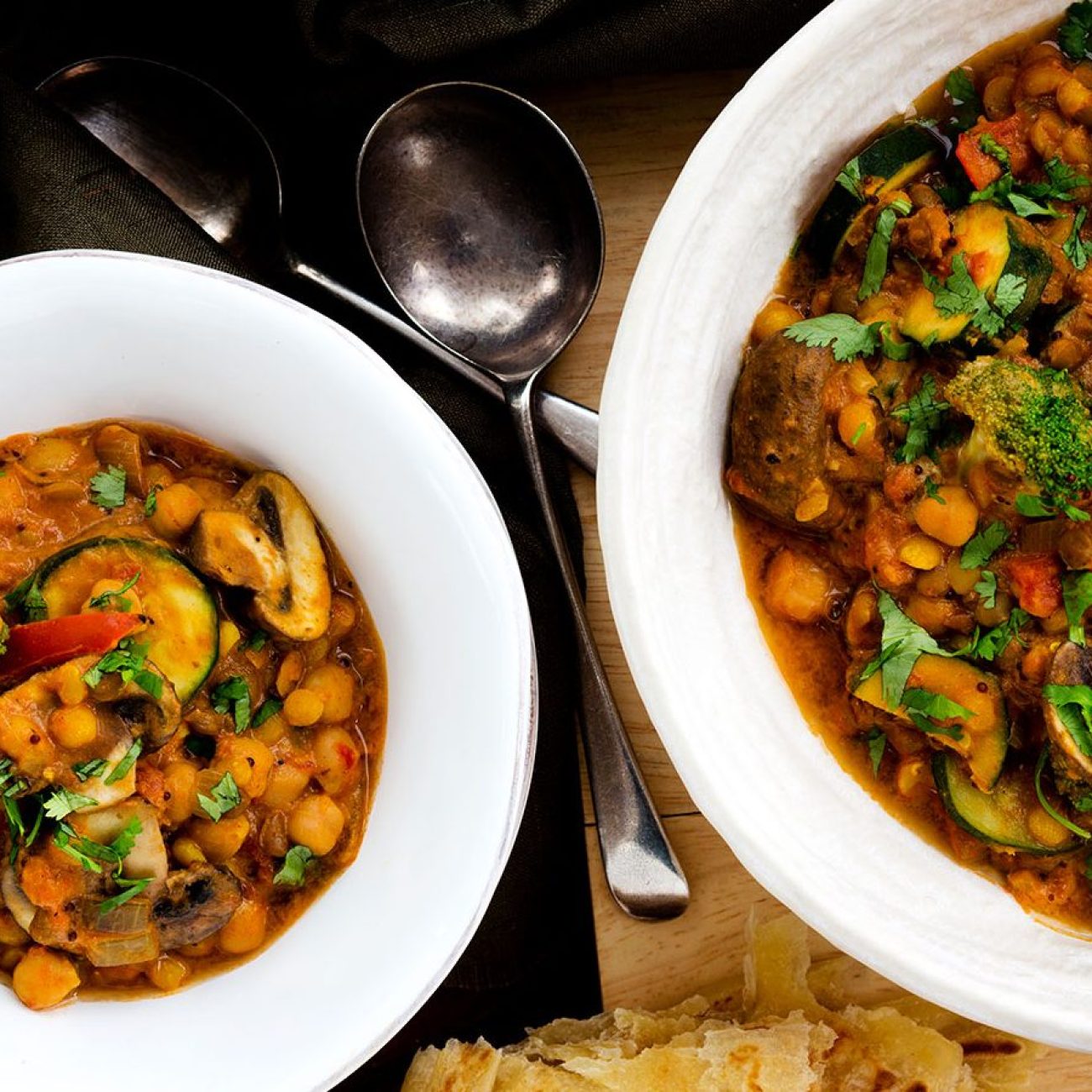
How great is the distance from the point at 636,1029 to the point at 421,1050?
548 mm

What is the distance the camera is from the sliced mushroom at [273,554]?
8.66 ft

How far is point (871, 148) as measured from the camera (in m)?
2.72

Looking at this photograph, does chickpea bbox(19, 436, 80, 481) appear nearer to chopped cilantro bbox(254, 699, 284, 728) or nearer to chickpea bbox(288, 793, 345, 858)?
chopped cilantro bbox(254, 699, 284, 728)

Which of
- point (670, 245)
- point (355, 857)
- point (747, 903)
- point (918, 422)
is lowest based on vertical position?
point (747, 903)

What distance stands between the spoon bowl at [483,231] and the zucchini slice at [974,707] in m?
1.26

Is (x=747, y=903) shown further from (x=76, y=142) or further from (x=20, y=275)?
(x=76, y=142)

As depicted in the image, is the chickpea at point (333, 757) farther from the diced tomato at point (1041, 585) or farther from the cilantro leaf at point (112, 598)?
the diced tomato at point (1041, 585)

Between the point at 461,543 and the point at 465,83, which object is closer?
the point at 461,543

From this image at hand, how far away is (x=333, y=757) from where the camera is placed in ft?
9.31

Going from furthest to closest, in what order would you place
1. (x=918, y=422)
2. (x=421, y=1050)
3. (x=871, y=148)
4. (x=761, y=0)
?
1. (x=421, y=1050)
2. (x=761, y=0)
3. (x=871, y=148)
4. (x=918, y=422)

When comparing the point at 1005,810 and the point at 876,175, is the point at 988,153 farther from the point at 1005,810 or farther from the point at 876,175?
the point at 1005,810

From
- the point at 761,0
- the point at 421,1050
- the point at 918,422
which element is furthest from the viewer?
the point at 421,1050

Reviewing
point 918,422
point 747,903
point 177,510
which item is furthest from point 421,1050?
point 918,422

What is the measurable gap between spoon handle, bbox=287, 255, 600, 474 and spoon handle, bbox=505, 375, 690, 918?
4.2 inches
